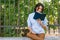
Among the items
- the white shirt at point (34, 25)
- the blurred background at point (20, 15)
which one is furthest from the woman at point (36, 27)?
the blurred background at point (20, 15)

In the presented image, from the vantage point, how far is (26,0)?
7.70 m

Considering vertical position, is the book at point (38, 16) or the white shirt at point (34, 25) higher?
the book at point (38, 16)

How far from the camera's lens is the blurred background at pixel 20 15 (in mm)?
7652

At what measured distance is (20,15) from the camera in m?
7.69

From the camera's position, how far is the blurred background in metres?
7.65

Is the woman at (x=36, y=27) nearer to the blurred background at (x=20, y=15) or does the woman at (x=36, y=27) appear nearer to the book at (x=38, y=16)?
the book at (x=38, y=16)

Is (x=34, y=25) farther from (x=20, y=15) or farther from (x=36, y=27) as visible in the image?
(x=20, y=15)

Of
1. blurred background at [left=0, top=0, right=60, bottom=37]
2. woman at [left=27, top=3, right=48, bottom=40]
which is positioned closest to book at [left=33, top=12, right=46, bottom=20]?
woman at [left=27, top=3, right=48, bottom=40]

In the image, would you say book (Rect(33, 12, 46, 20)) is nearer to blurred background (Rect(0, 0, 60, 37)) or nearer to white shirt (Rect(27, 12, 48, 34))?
white shirt (Rect(27, 12, 48, 34))

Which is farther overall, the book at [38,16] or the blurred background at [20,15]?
the blurred background at [20,15]

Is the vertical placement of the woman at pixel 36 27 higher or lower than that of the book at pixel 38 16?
lower

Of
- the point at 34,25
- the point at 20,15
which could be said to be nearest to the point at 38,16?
the point at 34,25

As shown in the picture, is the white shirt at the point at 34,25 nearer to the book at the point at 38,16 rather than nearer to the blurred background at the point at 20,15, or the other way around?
the book at the point at 38,16

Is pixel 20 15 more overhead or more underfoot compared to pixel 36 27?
more overhead
